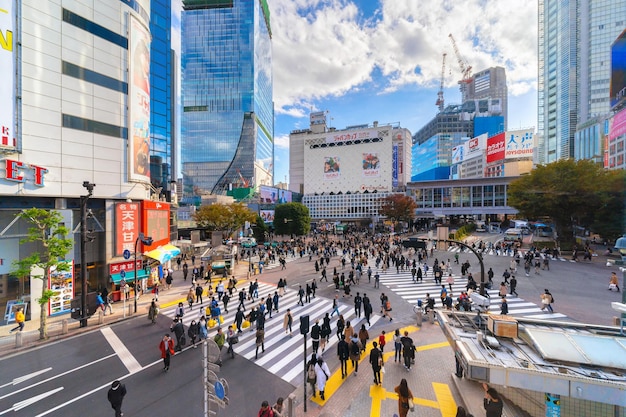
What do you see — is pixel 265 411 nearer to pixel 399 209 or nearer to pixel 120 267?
pixel 120 267

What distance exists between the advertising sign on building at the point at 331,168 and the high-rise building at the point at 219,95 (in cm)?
2940

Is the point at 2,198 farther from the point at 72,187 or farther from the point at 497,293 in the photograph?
the point at 497,293

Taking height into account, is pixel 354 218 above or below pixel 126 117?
below

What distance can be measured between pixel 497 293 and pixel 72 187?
3026 centimetres

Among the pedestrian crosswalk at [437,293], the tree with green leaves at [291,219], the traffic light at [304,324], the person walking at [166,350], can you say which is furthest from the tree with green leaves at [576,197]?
the person walking at [166,350]

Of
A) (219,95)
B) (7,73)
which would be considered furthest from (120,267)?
(219,95)

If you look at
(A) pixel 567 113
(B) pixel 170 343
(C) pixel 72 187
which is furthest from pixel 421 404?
(A) pixel 567 113

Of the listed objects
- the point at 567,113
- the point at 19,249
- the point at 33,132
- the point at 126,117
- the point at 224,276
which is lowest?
the point at 224,276

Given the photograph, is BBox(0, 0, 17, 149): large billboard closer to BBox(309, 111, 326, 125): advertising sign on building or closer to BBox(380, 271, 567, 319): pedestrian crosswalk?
BBox(380, 271, 567, 319): pedestrian crosswalk

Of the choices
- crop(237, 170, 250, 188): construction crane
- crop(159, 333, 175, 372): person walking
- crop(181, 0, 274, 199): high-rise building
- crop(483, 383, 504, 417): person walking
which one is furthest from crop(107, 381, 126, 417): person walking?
crop(181, 0, 274, 199): high-rise building

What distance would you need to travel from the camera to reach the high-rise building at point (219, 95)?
92250 millimetres

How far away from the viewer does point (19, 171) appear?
46.9ft

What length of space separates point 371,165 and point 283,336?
305 ft

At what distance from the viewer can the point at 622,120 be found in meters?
46.6
